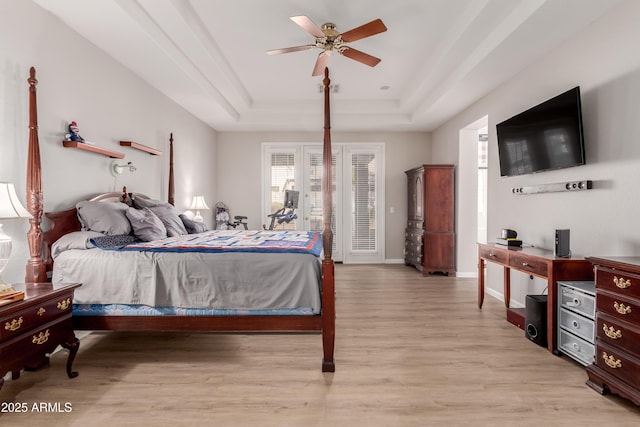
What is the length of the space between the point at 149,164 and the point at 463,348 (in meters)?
3.98

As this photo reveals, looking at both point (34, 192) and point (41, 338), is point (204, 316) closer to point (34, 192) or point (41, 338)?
point (41, 338)

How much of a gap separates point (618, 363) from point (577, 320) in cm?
49

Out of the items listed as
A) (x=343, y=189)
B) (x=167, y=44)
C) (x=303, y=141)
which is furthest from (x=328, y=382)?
(x=303, y=141)

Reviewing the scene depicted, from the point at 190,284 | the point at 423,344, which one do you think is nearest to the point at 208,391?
the point at 190,284

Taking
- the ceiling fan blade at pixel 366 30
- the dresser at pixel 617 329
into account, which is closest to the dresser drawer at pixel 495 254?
the dresser at pixel 617 329

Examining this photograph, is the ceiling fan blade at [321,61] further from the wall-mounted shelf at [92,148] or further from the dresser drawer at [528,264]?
the dresser drawer at [528,264]

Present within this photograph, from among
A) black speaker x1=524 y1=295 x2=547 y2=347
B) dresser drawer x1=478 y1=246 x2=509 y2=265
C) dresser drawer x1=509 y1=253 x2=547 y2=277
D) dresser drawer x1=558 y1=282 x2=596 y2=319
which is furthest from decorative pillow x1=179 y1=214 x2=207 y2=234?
dresser drawer x1=558 y1=282 x2=596 y2=319

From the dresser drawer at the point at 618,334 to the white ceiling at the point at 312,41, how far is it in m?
2.25

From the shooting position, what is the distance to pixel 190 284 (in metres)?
2.41

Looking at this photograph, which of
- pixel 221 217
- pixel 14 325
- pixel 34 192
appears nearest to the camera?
pixel 14 325

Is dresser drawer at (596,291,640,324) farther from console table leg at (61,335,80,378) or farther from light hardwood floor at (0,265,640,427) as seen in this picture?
console table leg at (61,335,80,378)

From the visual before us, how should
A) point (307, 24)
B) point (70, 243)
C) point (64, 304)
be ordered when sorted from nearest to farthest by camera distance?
point (64, 304)
point (70, 243)
point (307, 24)

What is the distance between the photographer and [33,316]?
191cm

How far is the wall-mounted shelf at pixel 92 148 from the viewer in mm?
2771
